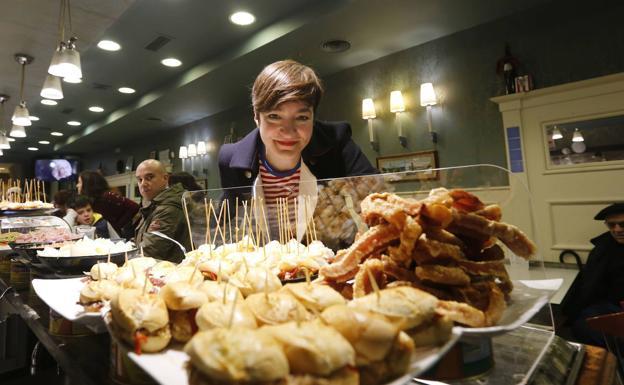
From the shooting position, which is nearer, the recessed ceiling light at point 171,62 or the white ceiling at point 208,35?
the white ceiling at point 208,35

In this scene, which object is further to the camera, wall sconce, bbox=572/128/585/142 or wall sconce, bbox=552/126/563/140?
wall sconce, bbox=552/126/563/140

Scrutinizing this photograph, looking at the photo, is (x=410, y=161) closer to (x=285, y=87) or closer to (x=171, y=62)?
(x=285, y=87)

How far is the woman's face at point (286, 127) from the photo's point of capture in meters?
1.63

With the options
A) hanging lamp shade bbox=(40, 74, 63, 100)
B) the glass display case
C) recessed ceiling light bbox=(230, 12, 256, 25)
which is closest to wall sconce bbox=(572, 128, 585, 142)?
the glass display case

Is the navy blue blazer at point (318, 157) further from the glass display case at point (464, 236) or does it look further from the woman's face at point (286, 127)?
the glass display case at point (464, 236)

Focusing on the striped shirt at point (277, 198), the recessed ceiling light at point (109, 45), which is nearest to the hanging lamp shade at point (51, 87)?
Answer: the recessed ceiling light at point (109, 45)

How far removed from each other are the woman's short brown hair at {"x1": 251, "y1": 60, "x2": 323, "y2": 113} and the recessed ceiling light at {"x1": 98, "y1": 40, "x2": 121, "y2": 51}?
15.2 feet

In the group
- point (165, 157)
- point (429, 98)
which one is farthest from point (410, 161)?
point (165, 157)

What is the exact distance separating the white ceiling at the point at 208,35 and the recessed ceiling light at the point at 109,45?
0.12m

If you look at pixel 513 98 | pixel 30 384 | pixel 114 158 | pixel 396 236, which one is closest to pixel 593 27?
pixel 513 98

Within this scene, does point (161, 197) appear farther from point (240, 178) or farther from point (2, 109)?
point (2, 109)

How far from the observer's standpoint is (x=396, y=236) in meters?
0.88

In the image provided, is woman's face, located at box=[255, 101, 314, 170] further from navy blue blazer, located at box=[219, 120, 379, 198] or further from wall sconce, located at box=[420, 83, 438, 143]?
wall sconce, located at box=[420, 83, 438, 143]

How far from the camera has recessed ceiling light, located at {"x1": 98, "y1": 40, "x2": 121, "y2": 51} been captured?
5138mm
